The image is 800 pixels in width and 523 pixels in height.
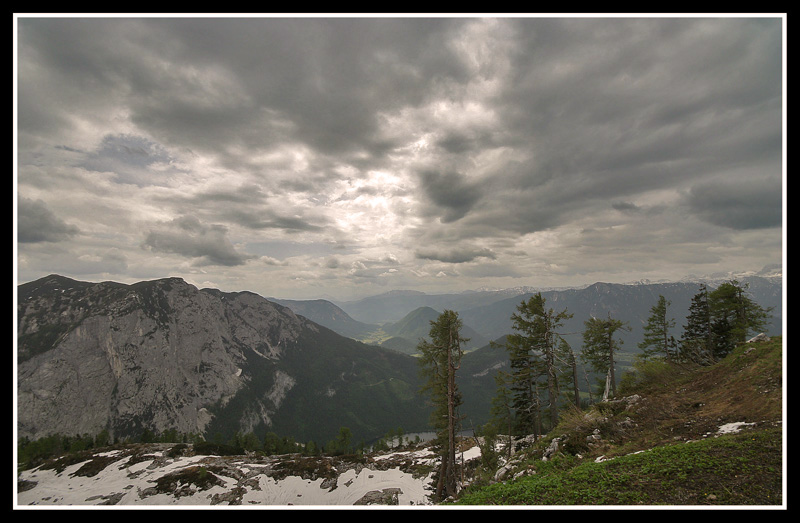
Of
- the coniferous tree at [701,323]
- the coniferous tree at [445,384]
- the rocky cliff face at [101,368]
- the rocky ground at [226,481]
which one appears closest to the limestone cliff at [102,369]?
the rocky cliff face at [101,368]

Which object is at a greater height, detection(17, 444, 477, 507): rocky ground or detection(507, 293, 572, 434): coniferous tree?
detection(507, 293, 572, 434): coniferous tree

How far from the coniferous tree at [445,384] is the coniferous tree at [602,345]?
18305 millimetres

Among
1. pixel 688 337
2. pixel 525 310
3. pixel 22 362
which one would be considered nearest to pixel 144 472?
pixel 525 310

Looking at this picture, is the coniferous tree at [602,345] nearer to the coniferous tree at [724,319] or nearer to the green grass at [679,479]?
the coniferous tree at [724,319]

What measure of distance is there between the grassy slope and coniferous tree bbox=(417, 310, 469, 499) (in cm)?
809

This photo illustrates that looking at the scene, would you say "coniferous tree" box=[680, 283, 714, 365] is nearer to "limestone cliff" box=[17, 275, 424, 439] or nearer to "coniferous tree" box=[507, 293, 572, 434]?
"coniferous tree" box=[507, 293, 572, 434]

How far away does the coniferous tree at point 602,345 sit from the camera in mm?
31922

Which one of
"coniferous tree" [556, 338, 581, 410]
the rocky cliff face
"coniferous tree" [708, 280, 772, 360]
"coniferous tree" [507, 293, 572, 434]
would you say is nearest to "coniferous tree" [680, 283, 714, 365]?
"coniferous tree" [708, 280, 772, 360]

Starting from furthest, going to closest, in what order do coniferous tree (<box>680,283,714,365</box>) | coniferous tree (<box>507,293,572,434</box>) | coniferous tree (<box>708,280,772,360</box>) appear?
1. coniferous tree (<box>680,283,714,365</box>)
2. coniferous tree (<box>708,280,772,360</box>)
3. coniferous tree (<box>507,293,572,434</box>)

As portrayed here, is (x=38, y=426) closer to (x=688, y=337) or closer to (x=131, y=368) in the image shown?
(x=131, y=368)

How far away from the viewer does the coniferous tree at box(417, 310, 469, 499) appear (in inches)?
948
